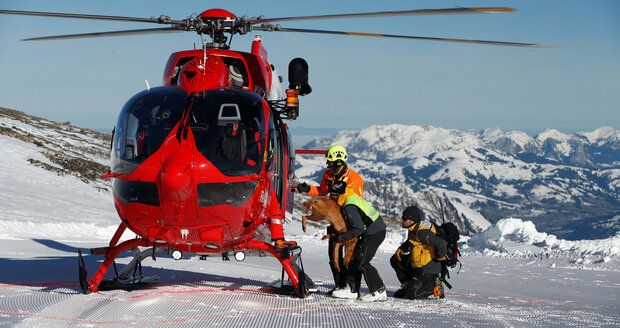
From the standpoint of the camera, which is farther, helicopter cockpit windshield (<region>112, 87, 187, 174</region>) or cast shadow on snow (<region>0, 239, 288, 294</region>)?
cast shadow on snow (<region>0, 239, 288, 294</region>)

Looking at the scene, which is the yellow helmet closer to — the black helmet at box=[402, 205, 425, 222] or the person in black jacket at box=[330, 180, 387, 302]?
the person in black jacket at box=[330, 180, 387, 302]

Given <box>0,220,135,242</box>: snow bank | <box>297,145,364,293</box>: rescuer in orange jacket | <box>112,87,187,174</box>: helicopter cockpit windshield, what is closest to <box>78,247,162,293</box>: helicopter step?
<box>112,87,187,174</box>: helicopter cockpit windshield

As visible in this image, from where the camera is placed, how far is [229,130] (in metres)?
8.88

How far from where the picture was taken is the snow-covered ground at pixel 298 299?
8031 millimetres

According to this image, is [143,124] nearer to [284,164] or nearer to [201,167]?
[201,167]

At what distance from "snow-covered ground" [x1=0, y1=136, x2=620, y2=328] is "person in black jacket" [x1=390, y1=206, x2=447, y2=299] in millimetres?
308

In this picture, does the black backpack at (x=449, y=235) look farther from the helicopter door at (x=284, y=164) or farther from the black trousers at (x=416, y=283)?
the helicopter door at (x=284, y=164)

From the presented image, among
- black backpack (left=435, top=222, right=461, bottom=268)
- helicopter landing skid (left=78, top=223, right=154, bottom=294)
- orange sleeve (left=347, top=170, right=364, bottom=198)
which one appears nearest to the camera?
helicopter landing skid (left=78, top=223, right=154, bottom=294)

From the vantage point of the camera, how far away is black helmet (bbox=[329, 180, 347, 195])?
1028 centimetres

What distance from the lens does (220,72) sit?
10094mm

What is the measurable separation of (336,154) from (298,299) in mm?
2153

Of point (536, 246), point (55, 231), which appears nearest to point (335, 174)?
point (536, 246)

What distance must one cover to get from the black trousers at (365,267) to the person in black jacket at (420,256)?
0.71 m

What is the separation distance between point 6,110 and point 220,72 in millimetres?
52133
